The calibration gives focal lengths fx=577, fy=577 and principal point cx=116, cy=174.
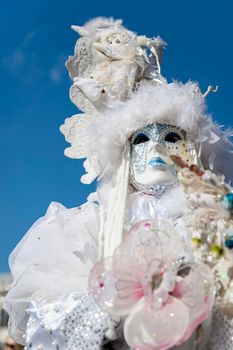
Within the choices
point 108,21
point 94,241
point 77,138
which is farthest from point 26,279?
point 108,21

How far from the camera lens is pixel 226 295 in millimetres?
1571

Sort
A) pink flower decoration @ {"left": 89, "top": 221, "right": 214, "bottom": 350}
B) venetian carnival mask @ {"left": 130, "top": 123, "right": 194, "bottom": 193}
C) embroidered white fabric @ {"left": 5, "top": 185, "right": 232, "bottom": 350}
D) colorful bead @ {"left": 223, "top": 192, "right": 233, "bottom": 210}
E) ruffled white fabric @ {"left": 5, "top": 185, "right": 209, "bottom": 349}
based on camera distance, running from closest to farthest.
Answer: pink flower decoration @ {"left": 89, "top": 221, "right": 214, "bottom": 350}
colorful bead @ {"left": 223, "top": 192, "right": 233, "bottom": 210}
embroidered white fabric @ {"left": 5, "top": 185, "right": 232, "bottom": 350}
ruffled white fabric @ {"left": 5, "top": 185, "right": 209, "bottom": 349}
venetian carnival mask @ {"left": 130, "top": 123, "right": 194, "bottom": 193}

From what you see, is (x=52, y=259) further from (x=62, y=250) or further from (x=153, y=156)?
(x=153, y=156)

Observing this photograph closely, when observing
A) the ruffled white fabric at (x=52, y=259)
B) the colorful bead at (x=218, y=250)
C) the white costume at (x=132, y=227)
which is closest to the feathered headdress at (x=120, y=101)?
the white costume at (x=132, y=227)

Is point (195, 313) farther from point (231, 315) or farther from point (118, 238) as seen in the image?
point (118, 238)

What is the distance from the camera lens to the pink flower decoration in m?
1.37

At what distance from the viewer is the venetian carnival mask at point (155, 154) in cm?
207

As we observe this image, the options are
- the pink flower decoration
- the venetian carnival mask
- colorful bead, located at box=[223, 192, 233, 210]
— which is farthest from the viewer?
the venetian carnival mask

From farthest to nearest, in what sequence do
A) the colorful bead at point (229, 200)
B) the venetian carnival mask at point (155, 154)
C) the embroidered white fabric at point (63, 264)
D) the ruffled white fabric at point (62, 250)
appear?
the venetian carnival mask at point (155, 154)
the ruffled white fabric at point (62, 250)
the embroidered white fabric at point (63, 264)
the colorful bead at point (229, 200)

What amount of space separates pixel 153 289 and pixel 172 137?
87 centimetres

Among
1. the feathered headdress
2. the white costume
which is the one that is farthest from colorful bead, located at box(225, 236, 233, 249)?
the feathered headdress

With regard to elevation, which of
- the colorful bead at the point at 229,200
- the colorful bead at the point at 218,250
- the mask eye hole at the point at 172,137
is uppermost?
the mask eye hole at the point at 172,137

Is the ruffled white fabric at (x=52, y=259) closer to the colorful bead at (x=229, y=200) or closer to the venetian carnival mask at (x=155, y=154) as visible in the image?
the venetian carnival mask at (x=155, y=154)

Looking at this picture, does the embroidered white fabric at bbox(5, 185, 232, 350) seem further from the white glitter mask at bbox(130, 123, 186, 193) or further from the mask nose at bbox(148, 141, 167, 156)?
the mask nose at bbox(148, 141, 167, 156)
